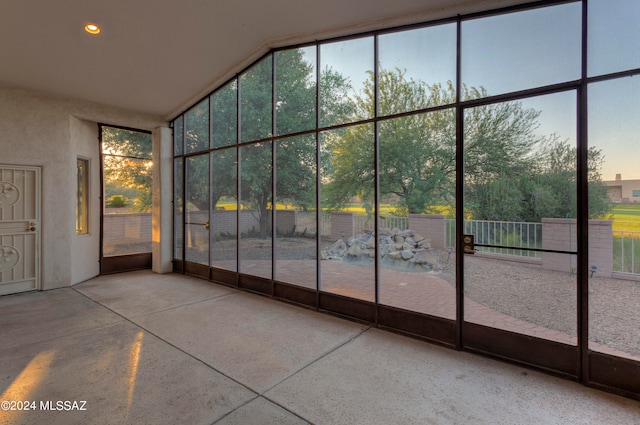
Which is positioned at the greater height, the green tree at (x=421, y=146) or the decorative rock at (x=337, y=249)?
the green tree at (x=421, y=146)

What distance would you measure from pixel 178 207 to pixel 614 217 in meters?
6.55

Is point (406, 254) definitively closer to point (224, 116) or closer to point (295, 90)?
point (295, 90)

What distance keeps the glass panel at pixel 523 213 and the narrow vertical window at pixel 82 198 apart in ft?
21.1

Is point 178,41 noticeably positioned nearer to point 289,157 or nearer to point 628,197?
point 289,157

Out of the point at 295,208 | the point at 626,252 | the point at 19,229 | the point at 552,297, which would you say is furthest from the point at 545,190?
the point at 19,229

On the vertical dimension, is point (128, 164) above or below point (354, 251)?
above

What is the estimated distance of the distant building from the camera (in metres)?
2.34

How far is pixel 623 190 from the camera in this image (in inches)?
94.2

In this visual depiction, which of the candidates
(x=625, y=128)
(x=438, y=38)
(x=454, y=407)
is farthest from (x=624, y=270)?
(x=438, y=38)

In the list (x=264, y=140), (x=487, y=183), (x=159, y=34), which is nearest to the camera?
(x=487, y=183)

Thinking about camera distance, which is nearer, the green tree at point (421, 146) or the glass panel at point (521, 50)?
the glass panel at point (521, 50)

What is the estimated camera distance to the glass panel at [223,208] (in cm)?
554

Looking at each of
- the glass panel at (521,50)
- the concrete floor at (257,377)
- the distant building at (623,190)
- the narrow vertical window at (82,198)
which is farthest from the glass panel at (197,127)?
the distant building at (623,190)

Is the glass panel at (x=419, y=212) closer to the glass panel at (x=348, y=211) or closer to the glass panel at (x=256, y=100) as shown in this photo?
the glass panel at (x=348, y=211)
